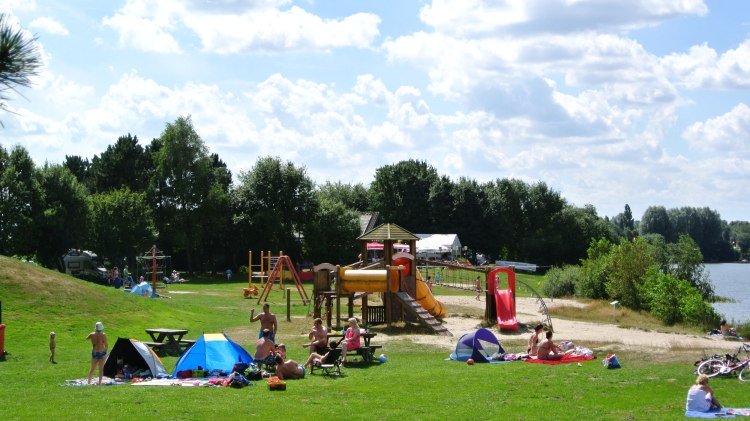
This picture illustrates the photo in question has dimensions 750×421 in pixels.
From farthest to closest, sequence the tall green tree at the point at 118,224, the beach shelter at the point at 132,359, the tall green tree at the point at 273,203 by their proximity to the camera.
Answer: the tall green tree at the point at 273,203 → the tall green tree at the point at 118,224 → the beach shelter at the point at 132,359

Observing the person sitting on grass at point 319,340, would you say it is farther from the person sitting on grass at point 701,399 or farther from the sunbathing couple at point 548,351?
the person sitting on grass at point 701,399

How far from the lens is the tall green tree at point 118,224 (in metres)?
66.6

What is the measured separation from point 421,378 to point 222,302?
2872 cm

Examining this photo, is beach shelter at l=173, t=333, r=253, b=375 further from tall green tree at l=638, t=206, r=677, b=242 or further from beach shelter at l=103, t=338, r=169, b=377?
tall green tree at l=638, t=206, r=677, b=242

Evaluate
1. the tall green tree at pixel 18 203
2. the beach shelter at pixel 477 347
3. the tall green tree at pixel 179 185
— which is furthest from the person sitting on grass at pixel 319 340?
the tall green tree at pixel 179 185

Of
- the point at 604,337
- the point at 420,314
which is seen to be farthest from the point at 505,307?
the point at 604,337

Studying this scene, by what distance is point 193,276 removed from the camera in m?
75.9

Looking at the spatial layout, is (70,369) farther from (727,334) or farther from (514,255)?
(514,255)

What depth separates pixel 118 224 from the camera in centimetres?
6681

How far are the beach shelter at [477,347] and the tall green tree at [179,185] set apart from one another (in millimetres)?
53773

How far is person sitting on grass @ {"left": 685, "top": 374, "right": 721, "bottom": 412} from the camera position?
50.8 feet

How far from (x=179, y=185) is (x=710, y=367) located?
6141 centimetres

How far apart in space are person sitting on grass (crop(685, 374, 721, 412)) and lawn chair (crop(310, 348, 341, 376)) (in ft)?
29.7

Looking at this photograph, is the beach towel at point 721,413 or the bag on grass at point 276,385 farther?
the bag on grass at point 276,385
